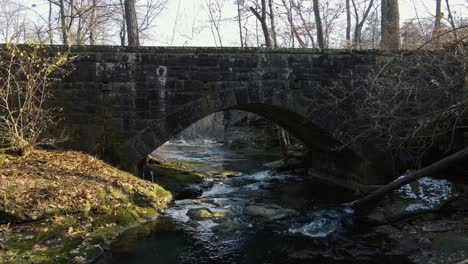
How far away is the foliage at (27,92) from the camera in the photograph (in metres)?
7.85

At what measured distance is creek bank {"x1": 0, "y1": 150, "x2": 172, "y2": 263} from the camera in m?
5.69

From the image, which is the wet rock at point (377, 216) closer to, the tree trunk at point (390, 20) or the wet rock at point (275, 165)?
the tree trunk at point (390, 20)

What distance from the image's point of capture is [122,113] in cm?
884

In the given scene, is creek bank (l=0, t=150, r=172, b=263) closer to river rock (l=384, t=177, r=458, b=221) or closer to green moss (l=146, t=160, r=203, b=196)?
green moss (l=146, t=160, r=203, b=196)

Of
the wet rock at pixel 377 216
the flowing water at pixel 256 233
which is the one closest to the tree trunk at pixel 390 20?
the flowing water at pixel 256 233

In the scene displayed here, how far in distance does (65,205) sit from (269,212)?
4.15 m

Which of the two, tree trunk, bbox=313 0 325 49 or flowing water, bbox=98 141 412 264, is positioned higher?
tree trunk, bbox=313 0 325 49

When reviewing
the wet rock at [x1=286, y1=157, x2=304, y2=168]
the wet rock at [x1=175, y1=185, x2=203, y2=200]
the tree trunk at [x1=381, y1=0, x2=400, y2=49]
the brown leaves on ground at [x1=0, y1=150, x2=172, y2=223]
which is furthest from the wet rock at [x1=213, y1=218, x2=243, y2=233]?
the tree trunk at [x1=381, y1=0, x2=400, y2=49]

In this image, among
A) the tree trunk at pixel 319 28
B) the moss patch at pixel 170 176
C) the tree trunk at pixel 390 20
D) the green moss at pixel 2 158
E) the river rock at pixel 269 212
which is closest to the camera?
the green moss at pixel 2 158

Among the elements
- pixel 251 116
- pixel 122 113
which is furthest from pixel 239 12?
pixel 122 113

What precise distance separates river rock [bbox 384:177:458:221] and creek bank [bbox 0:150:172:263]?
15.2ft

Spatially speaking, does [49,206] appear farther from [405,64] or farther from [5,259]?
[405,64]

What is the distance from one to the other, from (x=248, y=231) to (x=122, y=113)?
3.54m

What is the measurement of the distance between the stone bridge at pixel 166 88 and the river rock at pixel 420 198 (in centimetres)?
263
